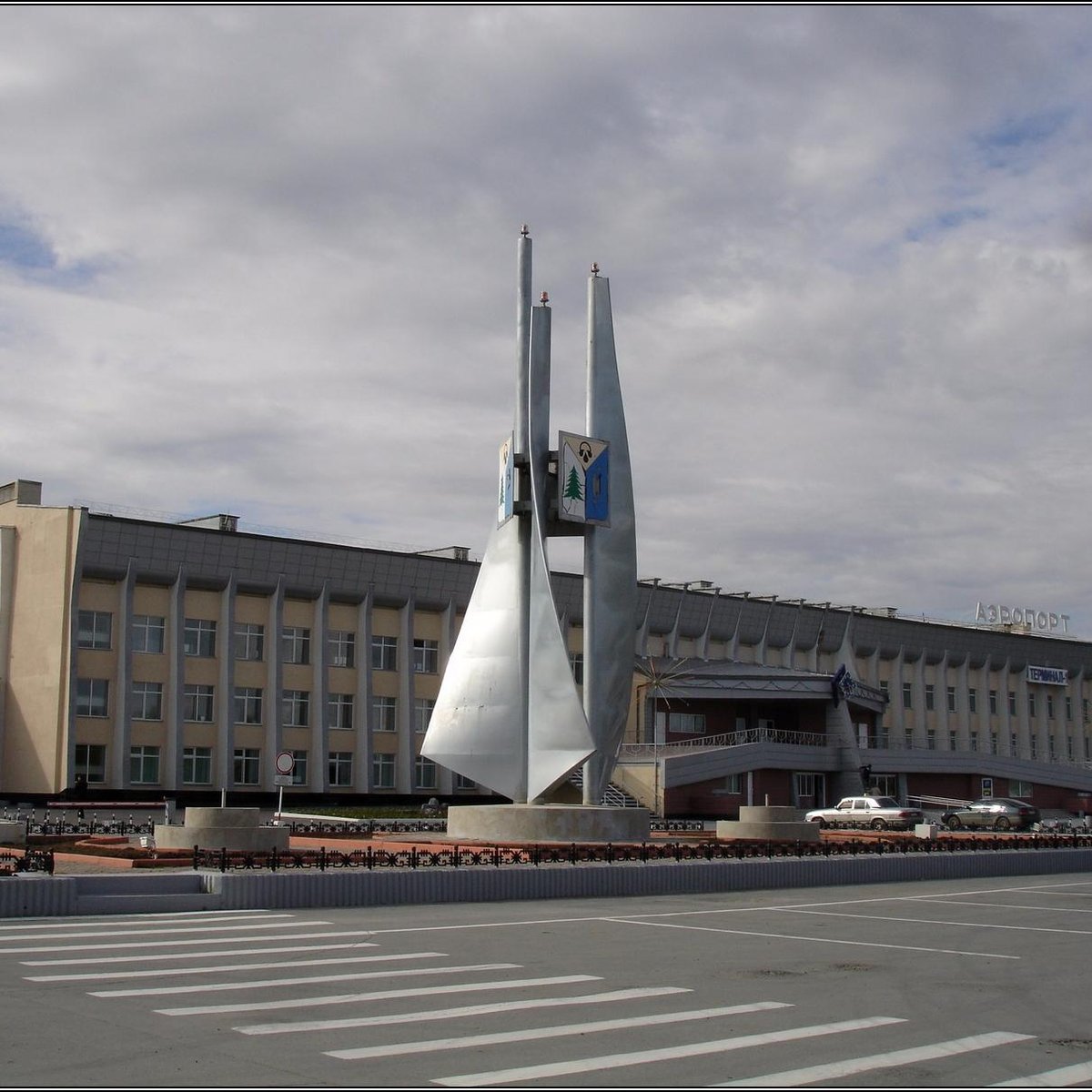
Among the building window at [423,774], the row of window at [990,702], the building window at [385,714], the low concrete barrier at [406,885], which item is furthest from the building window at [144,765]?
the row of window at [990,702]

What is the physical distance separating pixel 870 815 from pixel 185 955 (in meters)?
39.6

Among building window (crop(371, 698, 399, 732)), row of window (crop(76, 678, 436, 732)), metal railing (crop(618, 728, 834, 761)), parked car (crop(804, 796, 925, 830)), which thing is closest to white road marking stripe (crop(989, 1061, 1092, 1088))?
parked car (crop(804, 796, 925, 830))

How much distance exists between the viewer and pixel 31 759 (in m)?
51.5

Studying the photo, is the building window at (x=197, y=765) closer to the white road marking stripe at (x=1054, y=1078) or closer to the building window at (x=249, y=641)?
the building window at (x=249, y=641)

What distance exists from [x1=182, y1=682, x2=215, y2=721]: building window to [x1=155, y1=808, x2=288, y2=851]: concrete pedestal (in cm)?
2661

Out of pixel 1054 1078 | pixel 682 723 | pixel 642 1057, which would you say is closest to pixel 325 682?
pixel 682 723

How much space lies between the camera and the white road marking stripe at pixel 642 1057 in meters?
8.33

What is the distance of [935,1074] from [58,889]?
485 inches

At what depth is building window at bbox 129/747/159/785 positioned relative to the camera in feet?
173

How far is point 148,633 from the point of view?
54.3 meters

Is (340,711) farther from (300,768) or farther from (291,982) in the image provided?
(291,982)

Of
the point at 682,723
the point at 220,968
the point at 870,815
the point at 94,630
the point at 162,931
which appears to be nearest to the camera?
the point at 220,968

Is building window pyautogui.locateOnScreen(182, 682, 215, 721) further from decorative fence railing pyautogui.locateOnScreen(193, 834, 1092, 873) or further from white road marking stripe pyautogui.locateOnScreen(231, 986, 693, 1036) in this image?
white road marking stripe pyautogui.locateOnScreen(231, 986, 693, 1036)

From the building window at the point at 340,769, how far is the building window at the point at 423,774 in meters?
3.33
